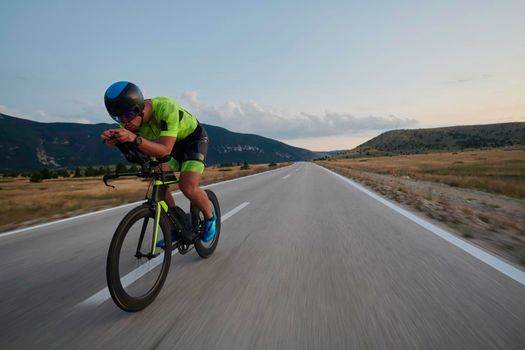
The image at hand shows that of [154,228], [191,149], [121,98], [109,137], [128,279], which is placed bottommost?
[128,279]

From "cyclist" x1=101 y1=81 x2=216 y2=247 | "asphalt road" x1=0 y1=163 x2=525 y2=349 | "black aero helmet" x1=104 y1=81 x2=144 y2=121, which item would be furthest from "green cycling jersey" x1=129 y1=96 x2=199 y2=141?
"asphalt road" x1=0 y1=163 x2=525 y2=349

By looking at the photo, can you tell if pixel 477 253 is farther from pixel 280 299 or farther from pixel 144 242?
pixel 144 242

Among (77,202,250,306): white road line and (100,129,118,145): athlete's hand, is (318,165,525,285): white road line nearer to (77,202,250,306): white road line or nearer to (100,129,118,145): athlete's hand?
(77,202,250,306): white road line

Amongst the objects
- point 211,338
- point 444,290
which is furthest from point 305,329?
point 444,290

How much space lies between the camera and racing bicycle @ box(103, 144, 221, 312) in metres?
2.50

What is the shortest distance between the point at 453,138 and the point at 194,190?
18763 cm

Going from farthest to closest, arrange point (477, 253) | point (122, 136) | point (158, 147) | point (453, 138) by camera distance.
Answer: point (453, 138) < point (477, 253) < point (158, 147) < point (122, 136)

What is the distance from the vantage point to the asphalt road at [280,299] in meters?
2.13

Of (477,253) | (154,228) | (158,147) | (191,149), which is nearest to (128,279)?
(154,228)

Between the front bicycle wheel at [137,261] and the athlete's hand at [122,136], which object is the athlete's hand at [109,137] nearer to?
the athlete's hand at [122,136]

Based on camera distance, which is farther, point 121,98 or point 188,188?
point 188,188

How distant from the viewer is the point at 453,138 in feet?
540

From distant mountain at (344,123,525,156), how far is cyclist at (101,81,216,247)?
6431 inches

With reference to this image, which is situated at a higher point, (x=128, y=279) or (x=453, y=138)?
(x=453, y=138)
